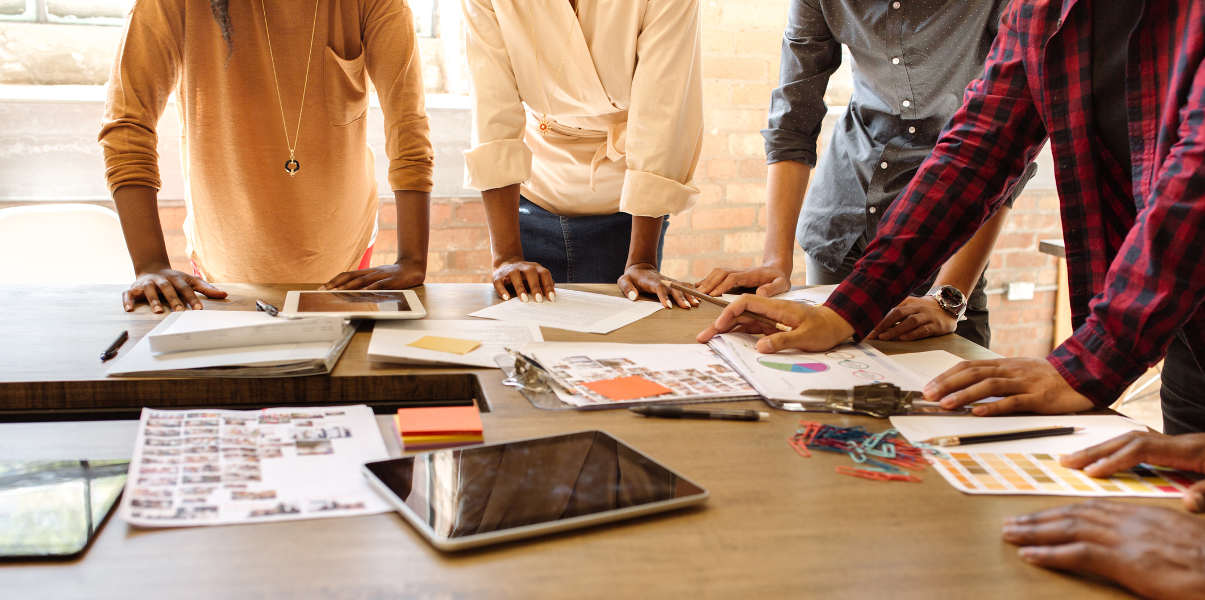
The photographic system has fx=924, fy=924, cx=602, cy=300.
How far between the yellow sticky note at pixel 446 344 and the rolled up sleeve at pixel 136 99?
0.76m

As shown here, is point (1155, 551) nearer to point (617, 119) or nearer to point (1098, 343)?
point (1098, 343)

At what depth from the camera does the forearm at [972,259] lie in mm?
1669

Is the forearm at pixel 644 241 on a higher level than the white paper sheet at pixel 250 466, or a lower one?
higher

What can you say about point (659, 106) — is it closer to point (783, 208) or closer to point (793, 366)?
point (783, 208)

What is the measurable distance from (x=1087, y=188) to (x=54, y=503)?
120 cm

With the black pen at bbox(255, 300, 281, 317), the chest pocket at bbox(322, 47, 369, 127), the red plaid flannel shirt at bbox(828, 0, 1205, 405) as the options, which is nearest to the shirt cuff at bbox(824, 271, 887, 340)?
the red plaid flannel shirt at bbox(828, 0, 1205, 405)

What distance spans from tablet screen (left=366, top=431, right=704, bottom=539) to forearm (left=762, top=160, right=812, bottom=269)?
1068 mm

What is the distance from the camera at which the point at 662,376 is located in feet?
3.83

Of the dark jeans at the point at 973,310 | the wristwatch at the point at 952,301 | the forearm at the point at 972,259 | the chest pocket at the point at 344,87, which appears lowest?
the dark jeans at the point at 973,310

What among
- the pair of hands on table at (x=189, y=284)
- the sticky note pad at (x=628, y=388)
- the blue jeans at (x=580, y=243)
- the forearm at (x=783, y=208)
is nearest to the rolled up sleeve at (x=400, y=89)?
the pair of hands on table at (x=189, y=284)

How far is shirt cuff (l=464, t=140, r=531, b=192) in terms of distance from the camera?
1820 millimetres

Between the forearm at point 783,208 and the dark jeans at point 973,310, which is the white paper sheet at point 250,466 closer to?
the forearm at point 783,208

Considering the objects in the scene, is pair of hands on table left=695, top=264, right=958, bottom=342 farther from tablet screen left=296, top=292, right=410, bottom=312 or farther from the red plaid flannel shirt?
tablet screen left=296, top=292, right=410, bottom=312

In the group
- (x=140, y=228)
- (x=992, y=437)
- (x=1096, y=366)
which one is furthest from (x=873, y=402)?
(x=140, y=228)
